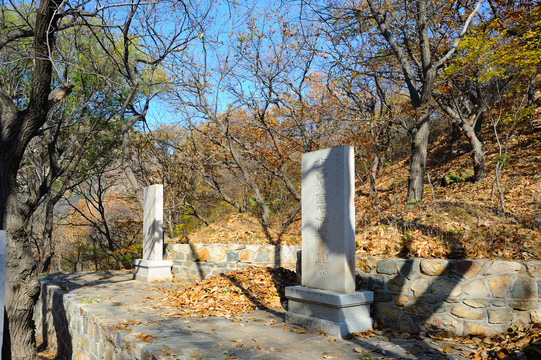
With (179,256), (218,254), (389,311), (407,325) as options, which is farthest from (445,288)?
(179,256)

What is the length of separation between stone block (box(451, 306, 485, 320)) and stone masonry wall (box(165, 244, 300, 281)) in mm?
5229

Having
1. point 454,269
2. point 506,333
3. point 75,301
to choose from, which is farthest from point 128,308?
point 506,333

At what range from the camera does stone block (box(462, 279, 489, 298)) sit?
4.12 m

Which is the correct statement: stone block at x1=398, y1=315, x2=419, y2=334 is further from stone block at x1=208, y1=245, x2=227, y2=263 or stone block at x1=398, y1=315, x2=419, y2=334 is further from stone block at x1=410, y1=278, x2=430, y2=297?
stone block at x1=208, y1=245, x2=227, y2=263

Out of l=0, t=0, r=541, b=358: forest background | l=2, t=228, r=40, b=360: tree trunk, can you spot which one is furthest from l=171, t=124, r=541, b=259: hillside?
l=2, t=228, r=40, b=360: tree trunk

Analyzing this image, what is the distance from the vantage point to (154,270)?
9.18 meters

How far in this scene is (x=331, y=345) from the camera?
13.4 feet

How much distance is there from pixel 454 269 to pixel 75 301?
6.08m

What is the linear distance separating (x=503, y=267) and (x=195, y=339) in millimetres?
3450

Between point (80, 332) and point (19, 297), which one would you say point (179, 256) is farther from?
point (19, 297)

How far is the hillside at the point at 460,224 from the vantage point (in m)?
4.68

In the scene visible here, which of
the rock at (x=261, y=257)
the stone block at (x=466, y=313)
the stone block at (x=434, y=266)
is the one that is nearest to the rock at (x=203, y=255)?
the rock at (x=261, y=257)

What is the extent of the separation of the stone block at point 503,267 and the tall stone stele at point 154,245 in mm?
7231

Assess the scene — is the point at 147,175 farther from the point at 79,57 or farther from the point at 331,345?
the point at 331,345
